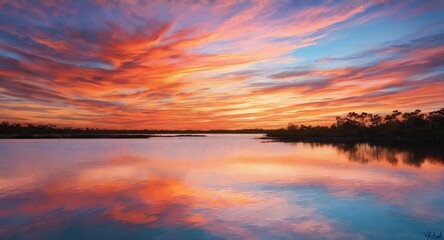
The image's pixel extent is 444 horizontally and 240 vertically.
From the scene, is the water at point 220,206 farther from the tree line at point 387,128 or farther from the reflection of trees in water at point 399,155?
the tree line at point 387,128

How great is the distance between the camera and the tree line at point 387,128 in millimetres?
89375

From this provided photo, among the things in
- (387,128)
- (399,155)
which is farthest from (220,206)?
(387,128)

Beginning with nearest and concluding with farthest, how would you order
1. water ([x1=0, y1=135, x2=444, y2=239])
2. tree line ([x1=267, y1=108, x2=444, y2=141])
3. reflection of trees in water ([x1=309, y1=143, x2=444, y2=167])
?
1. water ([x1=0, y1=135, x2=444, y2=239])
2. reflection of trees in water ([x1=309, y1=143, x2=444, y2=167])
3. tree line ([x1=267, y1=108, x2=444, y2=141])

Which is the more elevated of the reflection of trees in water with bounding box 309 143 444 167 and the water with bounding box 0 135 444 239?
the reflection of trees in water with bounding box 309 143 444 167

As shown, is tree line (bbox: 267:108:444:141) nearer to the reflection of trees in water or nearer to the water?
the reflection of trees in water

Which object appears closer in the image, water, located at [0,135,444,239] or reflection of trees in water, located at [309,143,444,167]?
water, located at [0,135,444,239]

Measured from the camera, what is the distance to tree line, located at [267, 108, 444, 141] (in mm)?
89375

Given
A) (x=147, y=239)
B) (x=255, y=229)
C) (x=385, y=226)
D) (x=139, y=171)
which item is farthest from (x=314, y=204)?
(x=139, y=171)

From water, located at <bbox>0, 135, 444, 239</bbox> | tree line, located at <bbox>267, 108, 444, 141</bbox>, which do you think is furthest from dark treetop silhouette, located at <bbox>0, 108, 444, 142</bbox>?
water, located at <bbox>0, 135, 444, 239</bbox>

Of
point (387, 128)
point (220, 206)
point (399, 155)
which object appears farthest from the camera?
point (387, 128)

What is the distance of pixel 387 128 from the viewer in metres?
105

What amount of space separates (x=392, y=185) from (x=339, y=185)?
3.85 meters

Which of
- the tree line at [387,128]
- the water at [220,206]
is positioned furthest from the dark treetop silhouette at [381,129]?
the water at [220,206]

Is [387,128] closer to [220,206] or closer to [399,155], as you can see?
[399,155]
